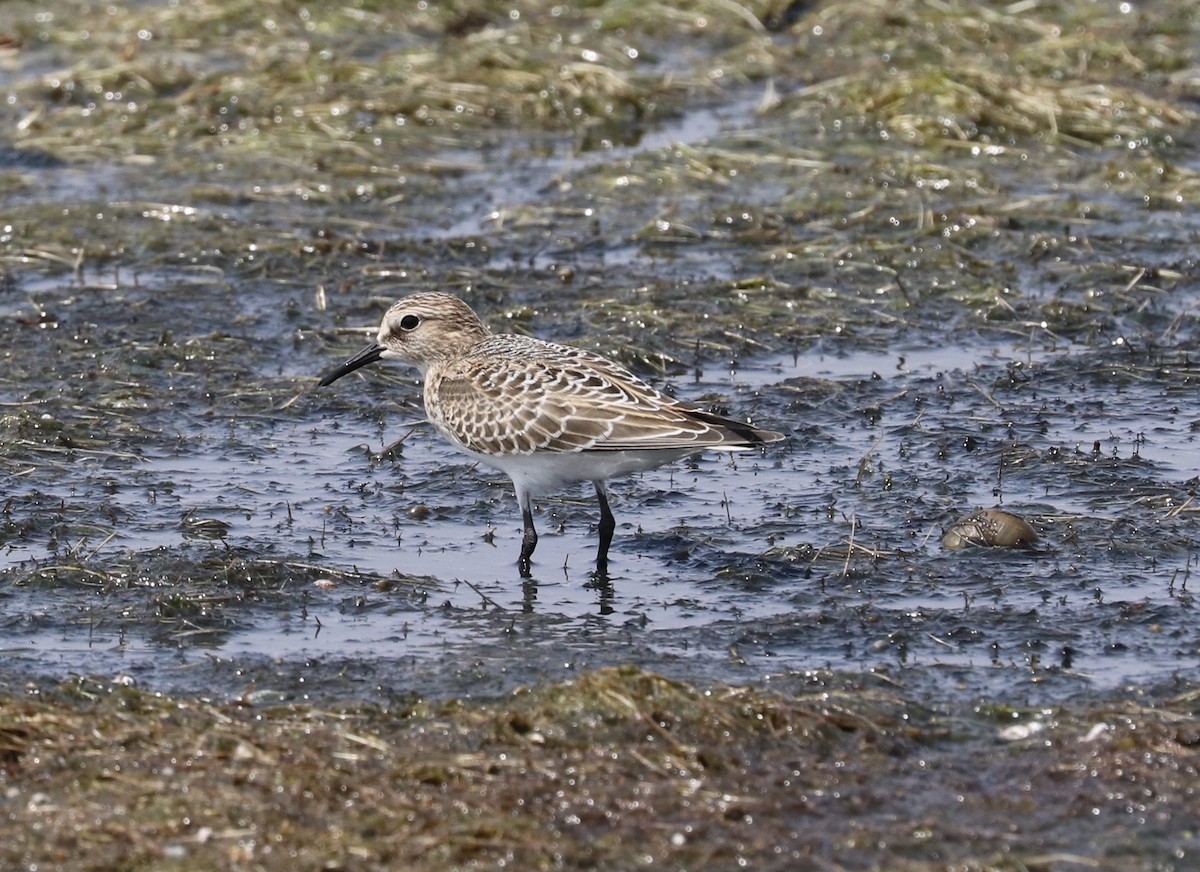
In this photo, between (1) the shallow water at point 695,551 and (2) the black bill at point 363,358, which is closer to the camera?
(1) the shallow water at point 695,551

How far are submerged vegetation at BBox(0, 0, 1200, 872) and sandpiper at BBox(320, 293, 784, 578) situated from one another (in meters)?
0.50

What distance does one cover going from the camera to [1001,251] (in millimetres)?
12938

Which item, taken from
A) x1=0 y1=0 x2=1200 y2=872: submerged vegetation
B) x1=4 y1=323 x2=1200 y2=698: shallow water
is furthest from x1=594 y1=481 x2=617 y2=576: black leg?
x1=0 y1=0 x2=1200 y2=872: submerged vegetation

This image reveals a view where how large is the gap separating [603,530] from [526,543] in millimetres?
365

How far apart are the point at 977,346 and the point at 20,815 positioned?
23.9 ft

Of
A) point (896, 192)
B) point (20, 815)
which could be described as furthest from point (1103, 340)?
point (20, 815)

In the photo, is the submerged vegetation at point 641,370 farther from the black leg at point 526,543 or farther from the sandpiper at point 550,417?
the sandpiper at point 550,417

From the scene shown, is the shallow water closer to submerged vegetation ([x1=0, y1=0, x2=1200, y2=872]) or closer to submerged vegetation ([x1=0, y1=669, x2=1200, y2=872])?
submerged vegetation ([x1=0, y1=0, x2=1200, y2=872])

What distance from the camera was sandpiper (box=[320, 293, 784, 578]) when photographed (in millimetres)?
8469

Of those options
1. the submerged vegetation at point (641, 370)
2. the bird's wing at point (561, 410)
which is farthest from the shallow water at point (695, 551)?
the bird's wing at point (561, 410)

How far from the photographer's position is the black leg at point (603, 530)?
28.8 ft

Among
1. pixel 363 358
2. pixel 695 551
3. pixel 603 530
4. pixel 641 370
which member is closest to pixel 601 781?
pixel 603 530

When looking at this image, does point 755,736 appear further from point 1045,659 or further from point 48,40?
point 48,40

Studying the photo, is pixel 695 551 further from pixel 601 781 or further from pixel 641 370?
pixel 601 781
